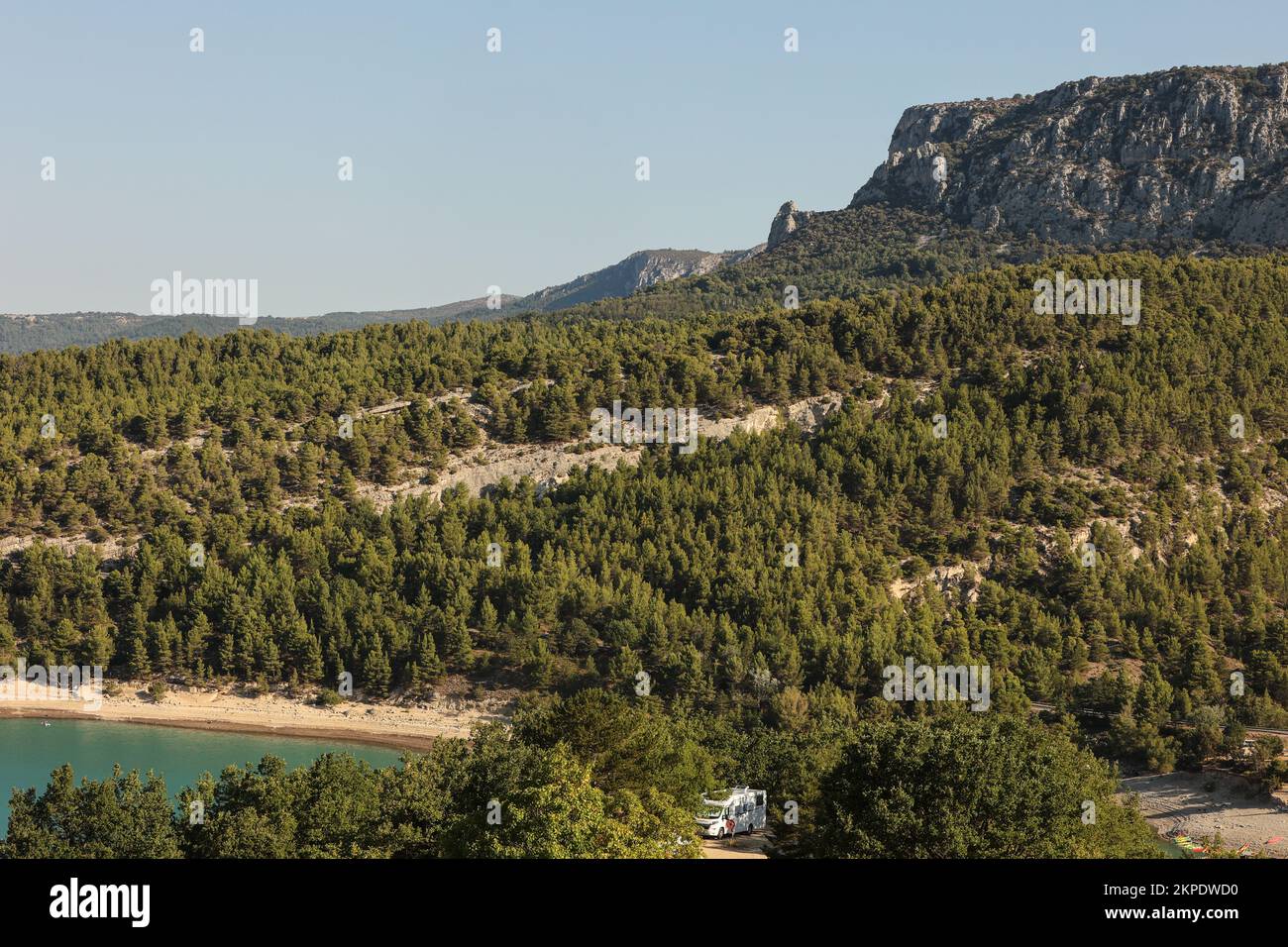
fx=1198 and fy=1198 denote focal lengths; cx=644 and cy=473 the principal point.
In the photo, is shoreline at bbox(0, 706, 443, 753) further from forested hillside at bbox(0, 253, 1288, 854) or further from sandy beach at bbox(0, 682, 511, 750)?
forested hillside at bbox(0, 253, 1288, 854)

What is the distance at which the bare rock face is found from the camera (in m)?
171

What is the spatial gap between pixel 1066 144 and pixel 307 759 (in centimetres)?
16566

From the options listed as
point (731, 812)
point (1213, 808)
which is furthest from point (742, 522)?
point (731, 812)

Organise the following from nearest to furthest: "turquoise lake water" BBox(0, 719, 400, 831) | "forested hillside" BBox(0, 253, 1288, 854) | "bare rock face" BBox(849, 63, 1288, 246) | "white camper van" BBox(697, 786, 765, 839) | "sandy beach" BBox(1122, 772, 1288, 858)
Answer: "white camper van" BBox(697, 786, 765, 839), "sandy beach" BBox(1122, 772, 1288, 858), "turquoise lake water" BBox(0, 719, 400, 831), "forested hillside" BBox(0, 253, 1288, 854), "bare rock face" BBox(849, 63, 1288, 246)

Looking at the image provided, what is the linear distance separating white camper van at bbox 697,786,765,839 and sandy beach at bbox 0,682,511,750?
1192 inches

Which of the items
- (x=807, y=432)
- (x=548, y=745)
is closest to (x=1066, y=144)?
(x=807, y=432)

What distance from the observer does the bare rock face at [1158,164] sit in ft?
562

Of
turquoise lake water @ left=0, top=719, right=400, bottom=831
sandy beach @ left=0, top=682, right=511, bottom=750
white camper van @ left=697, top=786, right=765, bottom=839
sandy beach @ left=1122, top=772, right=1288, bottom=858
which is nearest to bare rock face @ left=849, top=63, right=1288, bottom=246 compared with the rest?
sandy beach @ left=1122, top=772, right=1288, bottom=858

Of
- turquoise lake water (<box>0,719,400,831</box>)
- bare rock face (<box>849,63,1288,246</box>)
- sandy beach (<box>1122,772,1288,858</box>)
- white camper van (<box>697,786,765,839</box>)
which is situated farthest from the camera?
bare rock face (<box>849,63,1288,246</box>)

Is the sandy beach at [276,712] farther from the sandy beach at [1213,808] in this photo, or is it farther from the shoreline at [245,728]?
the sandy beach at [1213,808]
